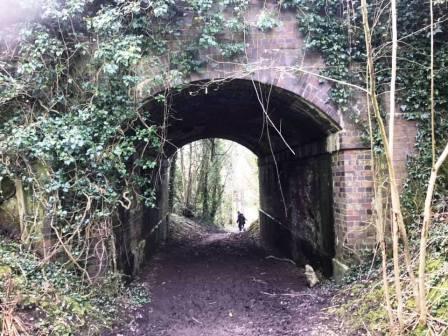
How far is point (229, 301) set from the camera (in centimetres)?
730

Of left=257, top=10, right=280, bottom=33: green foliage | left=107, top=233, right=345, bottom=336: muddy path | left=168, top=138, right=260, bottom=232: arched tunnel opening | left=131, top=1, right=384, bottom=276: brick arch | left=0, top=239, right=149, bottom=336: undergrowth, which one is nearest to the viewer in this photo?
left=0, top=239, right=149, bottom=336: undergrowth

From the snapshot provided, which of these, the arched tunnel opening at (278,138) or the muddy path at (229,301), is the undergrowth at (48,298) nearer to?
the muddy path at (229,301)

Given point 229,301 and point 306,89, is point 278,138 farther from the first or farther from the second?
point 229,301

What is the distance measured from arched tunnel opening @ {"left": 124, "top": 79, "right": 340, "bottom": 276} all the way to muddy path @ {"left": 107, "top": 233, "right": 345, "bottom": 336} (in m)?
0.81

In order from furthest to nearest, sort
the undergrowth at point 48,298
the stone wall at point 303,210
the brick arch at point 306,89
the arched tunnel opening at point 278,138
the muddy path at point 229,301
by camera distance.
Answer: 1. the stone wall at point 303,210
2. the arched tunnel opening at point 278,138
3. the brick arch at point 306,89
4. the muddy path at point 229,301
5. the undergrowth at point 48,298

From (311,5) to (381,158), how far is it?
8.63 feet

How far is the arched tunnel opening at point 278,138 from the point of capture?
24.0 feet

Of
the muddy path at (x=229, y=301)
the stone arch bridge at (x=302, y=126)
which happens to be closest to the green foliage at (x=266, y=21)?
the stone arch bridge at (x=302, y=126)

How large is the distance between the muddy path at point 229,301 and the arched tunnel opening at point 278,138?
811 millimetres

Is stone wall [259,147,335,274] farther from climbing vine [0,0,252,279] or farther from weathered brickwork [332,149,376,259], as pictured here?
climbing vine [0,0,252,279]

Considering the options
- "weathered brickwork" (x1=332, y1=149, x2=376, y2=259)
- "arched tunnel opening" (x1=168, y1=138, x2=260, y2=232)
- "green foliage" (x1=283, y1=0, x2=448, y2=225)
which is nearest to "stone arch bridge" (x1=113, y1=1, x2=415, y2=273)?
"weathered brickwork" (x1=332, y1=149, x2=376, y2=259)

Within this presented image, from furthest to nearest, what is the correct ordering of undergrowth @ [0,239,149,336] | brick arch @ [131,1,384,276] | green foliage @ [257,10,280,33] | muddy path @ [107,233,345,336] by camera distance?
brick arch @ [131,1,384,276]
green foliage @ [257,10,280,33]
muddy path @ [107,233,345,336]
undergrowth @ [0,239,149,336]

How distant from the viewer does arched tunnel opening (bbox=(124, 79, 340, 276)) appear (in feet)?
24.0

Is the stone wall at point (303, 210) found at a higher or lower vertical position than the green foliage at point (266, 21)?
lower
